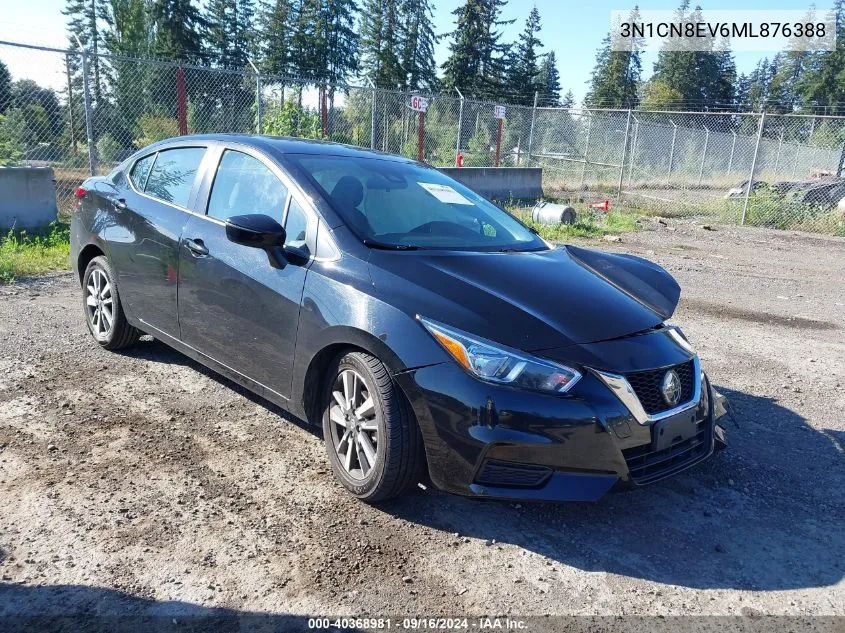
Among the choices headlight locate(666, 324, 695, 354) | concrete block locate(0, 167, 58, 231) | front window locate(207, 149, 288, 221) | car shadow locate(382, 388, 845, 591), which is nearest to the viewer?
car shadow locate(382, 388, 845, 591)

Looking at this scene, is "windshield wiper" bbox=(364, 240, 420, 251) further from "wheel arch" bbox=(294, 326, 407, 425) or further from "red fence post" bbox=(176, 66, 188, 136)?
"red fence post" bbox=(176, 66, 188, 136)

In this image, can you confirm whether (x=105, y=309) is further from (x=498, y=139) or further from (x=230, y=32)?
(x=230, y=32)

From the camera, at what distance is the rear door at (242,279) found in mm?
3262

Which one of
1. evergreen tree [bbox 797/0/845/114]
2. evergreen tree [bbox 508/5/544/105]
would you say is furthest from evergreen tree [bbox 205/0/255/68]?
evergreen tree [bbox 797/0/845/114]

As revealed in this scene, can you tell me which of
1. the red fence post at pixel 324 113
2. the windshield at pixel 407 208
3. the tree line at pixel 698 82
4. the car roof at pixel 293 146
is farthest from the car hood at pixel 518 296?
the tree line at pixel 698 82

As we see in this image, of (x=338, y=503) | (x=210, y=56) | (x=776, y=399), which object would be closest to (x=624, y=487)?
(x=338, y=503)

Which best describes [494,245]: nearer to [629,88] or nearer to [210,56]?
[210,56]

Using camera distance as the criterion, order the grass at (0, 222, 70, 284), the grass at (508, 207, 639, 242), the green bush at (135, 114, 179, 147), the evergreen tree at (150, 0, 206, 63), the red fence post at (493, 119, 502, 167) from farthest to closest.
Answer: the evergreen tree at (150, 0, 206, 63) → the red fence post at (493, 119, 502, 167) → the green bush at (135, 114, 179, 147) → the grass at (508, 207, 639, 242) → the grass at (0, 222, 70, 284)

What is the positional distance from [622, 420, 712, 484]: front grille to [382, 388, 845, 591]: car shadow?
1.01 ft

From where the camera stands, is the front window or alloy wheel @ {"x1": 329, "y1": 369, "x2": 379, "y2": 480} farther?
the front window

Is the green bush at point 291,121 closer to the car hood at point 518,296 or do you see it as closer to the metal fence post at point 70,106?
the metal fence post at point 70,106

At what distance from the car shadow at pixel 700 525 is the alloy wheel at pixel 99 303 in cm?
288

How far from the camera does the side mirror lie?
313cm

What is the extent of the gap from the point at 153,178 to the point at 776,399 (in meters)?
4.55
